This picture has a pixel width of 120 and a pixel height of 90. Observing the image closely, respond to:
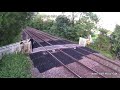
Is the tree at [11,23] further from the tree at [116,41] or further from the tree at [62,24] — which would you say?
the tree at [116,41]

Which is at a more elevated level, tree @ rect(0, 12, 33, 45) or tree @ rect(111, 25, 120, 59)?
tree @ rect(0, 12, 33, 45)

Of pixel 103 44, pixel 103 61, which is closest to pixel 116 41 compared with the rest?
pixel 103 44

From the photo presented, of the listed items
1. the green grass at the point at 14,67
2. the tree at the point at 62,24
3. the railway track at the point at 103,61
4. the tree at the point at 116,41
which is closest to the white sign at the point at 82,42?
the railway track at the point at 103,61

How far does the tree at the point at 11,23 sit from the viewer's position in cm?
504

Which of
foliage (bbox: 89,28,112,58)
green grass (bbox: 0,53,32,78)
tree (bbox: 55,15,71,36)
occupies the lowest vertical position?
green grass (bbox: 0,53,32,78)

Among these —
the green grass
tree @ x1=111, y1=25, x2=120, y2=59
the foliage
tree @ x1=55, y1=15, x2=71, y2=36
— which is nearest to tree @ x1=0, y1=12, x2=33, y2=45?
the green grass

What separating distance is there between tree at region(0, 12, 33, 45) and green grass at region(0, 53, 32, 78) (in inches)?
15.3

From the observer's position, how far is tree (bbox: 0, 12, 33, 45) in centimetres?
504

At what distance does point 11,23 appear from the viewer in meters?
5.13

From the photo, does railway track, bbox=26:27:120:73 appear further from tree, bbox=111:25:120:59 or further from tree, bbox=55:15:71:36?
tree, bbox=55:15:71:36

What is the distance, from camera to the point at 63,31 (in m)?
5.46

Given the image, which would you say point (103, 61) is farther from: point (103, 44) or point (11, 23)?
point (11, 23)
